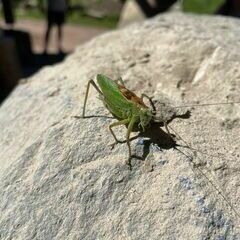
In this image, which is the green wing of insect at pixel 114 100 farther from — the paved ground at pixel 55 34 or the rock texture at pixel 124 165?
the paved ground at pixel 55 34

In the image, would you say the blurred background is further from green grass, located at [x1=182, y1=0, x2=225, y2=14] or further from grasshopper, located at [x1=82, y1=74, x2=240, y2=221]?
grasshopper, located at [x1=82, y1=74, x2=240, y2=221]

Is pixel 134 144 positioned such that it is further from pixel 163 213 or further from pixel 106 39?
pixel 106 39

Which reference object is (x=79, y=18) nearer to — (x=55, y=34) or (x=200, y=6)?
(x=55, y=34)

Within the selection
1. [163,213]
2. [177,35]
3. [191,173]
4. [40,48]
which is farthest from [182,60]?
[40,48]

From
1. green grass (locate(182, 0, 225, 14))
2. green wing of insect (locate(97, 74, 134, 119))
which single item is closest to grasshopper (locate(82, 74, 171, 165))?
green wing of insect (locate(97, 74, 134, 119))

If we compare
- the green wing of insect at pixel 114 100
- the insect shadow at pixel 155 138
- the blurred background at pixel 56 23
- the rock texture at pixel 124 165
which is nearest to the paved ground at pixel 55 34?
the blurred background at pixel 56 23

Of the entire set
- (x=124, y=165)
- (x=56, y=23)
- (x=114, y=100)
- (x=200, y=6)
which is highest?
(x=114, y=100)

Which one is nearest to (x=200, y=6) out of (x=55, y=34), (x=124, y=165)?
(x=55, y=34)
